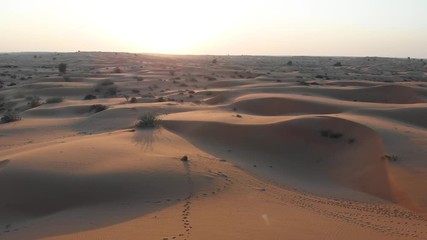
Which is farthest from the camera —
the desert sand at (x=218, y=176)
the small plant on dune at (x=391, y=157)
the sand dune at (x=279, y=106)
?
the sand dune at (x=279, y=106)

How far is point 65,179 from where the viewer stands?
27.2ft

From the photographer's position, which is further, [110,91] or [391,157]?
[110,91]

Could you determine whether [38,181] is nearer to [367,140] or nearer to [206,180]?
[206,180]

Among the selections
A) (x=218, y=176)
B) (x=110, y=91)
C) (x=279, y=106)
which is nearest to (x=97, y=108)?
(x=110, y=91)

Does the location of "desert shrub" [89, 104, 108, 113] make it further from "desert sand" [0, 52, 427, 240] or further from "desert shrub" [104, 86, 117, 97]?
"desert shrub" [104, 86, 117, 97]

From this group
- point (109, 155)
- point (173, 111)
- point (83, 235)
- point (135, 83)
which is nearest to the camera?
point (83, 235)

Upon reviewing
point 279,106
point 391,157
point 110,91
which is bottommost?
point 391,157

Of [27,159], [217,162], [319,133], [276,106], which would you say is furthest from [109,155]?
[276,106]

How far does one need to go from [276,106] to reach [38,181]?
1295 cm

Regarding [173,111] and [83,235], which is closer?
[83,235]

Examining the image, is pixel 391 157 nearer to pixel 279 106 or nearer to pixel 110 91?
pixel 279 106

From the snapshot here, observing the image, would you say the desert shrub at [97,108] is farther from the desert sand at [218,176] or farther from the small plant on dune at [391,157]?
the small plant on dune at [391,157]

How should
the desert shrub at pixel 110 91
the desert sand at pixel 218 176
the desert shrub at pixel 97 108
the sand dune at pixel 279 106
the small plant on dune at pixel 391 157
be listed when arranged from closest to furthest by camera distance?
the desert sand at pixel 218 176
the small plant on dune at pixel 391 157
the sand dune at pixel 279 106
the desert shrub at pixel 97 108
the desert shrub at pixel 110 91

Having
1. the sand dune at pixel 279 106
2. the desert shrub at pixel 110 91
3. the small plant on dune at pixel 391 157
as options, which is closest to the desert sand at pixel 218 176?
the small plant on dune at pixel 391 157
